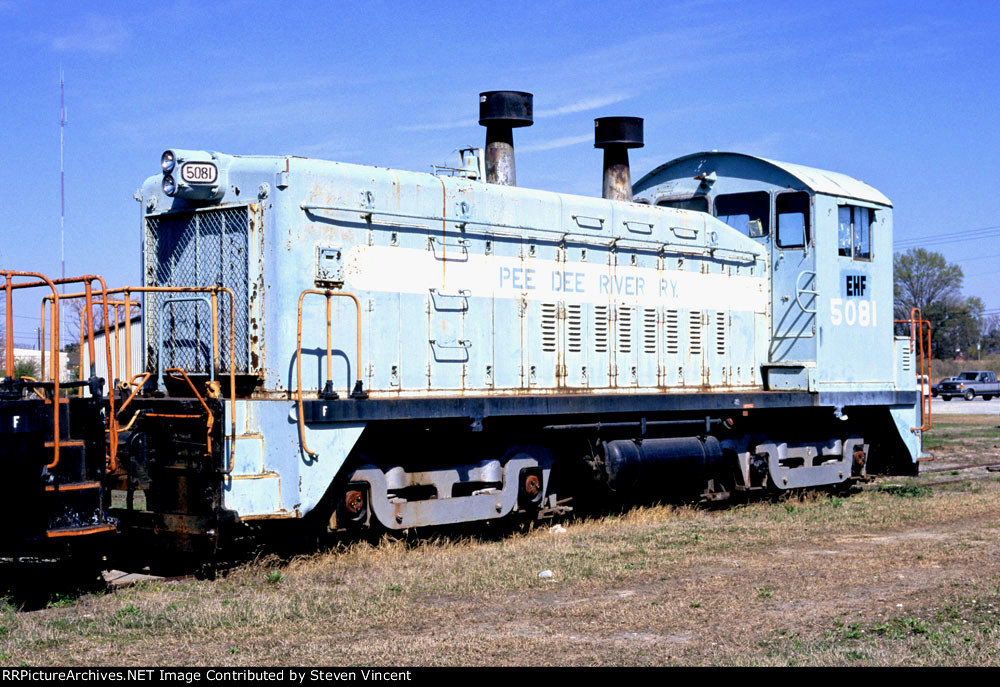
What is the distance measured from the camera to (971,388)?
183 ft

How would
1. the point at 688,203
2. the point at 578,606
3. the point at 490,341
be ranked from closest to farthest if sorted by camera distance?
the point at 578,606, the point at 490,341, the point at 688,203

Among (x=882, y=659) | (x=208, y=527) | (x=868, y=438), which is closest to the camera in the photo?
(x=882, y=659)

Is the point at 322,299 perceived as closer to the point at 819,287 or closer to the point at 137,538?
the point at 137,538

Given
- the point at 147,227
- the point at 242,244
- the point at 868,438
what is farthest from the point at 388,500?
the point at 868,438

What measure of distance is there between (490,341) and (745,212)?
476 cm

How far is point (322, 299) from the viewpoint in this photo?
31.1 ft

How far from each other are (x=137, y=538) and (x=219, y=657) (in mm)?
3079

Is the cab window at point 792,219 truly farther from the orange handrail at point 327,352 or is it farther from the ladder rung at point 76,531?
the ladder rung at point 76,531

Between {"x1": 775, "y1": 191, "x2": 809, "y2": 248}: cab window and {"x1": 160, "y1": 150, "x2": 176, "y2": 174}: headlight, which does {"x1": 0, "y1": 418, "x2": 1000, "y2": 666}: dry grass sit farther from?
{"x1": 775, "y1": 191, "x2": 809, "y2": 248}: cab window

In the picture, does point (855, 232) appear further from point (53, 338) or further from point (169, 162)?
point (53, 338)

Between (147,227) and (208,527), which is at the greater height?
(147,227)

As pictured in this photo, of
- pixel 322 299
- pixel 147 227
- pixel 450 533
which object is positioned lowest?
pixel 450 533

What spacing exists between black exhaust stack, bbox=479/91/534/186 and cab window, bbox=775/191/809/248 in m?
3.49

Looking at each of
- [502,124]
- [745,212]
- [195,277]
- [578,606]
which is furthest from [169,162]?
[745,212]
